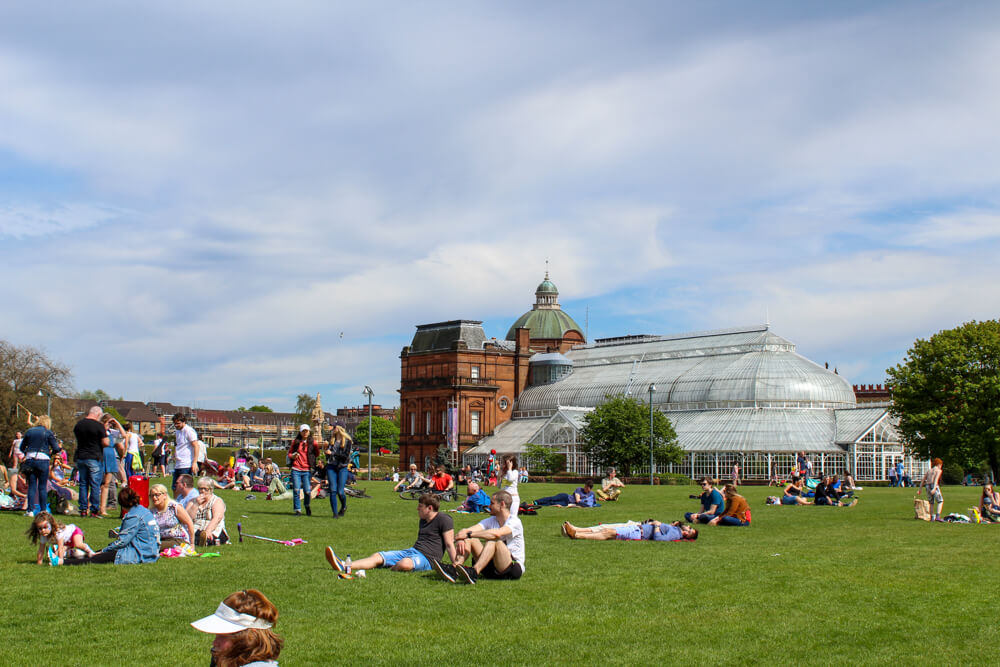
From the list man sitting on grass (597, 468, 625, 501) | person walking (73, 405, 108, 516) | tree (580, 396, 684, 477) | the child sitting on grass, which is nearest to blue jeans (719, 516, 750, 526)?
man sitting on grass (597, 468, 625, 501)

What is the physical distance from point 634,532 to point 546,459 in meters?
63.0

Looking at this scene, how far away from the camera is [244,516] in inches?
937

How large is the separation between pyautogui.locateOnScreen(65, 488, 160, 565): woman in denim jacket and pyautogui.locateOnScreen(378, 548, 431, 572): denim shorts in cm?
341

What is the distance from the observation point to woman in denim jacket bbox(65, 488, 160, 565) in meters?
14.7

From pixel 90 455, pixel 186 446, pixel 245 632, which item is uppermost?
pixel 186 446

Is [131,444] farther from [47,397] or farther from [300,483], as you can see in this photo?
Answer: [47,397]

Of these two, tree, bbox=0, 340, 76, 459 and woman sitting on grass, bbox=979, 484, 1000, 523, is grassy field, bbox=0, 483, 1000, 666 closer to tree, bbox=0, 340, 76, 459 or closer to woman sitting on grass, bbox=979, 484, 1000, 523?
woman sitting on grass, bbox=979, 484, 1000, 523

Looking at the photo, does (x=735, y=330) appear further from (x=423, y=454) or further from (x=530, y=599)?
(x=530, y=599)

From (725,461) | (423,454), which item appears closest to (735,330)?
(725,461)

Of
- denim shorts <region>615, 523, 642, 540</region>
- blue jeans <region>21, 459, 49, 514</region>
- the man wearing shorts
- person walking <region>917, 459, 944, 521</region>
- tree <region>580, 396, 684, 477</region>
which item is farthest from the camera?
tree <region>580, 396, 684, 477</region>

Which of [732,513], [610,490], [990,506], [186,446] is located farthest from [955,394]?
[186,446]

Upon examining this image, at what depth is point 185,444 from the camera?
22.5 metres

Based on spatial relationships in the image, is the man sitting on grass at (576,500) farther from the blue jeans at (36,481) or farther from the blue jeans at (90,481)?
the blue jeans at (36,481)

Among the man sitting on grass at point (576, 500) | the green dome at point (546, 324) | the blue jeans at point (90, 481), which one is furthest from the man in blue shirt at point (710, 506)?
the green dome at point (546, 324)
